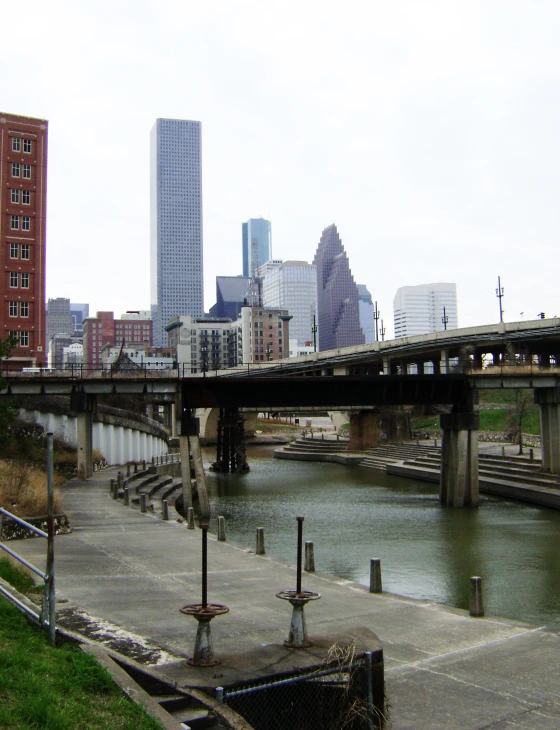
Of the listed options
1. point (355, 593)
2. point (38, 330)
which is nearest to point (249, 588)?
point (355, 593)

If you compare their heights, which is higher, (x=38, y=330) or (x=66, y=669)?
(x=38, y=330)

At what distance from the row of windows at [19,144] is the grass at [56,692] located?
254 ft

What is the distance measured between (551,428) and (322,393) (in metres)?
17.2

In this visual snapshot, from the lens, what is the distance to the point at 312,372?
386 feet

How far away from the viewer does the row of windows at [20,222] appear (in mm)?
76188

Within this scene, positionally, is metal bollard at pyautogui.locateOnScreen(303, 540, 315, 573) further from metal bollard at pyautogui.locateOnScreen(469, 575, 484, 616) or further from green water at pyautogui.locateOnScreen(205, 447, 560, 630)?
metal bollard at pyautogui.locateOnScreen(469, 575, 484, 616)

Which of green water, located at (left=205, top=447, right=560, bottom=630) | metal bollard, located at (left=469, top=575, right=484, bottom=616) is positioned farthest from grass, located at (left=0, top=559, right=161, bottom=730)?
metal bollard, located at (left=469, top=575, right=484, bottom=616)

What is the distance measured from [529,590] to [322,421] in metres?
163

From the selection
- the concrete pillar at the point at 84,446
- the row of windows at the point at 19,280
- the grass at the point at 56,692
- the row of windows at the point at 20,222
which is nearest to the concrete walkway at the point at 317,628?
the grass at the point at 56,692

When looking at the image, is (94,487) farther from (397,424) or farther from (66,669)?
(397,424)

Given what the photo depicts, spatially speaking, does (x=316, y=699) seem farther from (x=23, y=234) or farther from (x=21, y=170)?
(x=21, y=170)

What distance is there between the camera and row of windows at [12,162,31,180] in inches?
3027

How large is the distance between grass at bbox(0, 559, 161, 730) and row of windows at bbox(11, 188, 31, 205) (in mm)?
75145

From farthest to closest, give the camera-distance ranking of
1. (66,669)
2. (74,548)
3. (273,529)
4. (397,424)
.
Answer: (397,424) < (273,529) < (74,548) < (66,669)
